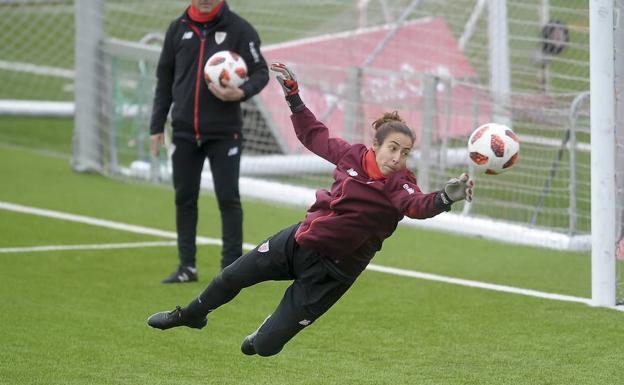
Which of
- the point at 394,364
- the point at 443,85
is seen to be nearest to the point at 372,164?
the point at 394,364

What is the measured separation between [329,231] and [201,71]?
2958mm

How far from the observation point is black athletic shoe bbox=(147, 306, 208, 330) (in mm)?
6230

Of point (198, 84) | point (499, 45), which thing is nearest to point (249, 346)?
point (198, 84)

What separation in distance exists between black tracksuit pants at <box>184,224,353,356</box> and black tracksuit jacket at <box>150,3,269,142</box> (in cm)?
255

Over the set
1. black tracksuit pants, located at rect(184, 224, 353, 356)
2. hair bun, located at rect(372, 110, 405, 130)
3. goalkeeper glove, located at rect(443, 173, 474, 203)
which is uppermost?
hair bun, located at rect(372, 110, 405, 130)

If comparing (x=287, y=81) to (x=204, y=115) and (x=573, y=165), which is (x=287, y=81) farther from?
(x=573, y=165)

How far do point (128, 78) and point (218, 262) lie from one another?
167 inches

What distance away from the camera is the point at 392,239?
10.4 m

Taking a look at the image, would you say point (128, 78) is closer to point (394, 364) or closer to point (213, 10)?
point (213, 10)

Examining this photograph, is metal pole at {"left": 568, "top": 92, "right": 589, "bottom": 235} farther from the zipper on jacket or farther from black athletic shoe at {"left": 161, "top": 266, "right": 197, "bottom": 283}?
black athletic shoe at {"left": 161, "top": 266, "right": 197, "bottom": 283}

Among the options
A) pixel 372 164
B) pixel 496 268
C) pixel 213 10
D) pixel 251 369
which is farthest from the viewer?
pixel 496 268

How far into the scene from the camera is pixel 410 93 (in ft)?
39.5

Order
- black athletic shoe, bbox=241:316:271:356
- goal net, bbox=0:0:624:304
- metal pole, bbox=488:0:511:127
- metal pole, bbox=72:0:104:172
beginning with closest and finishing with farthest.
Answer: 1. black athletic shoe, bbox=241:316:271:356
2. goal net, bbox=0:0:624:304
3. metal pole, bbox=488:0:511:127
4. metal pole, bbox=72:0:104:172

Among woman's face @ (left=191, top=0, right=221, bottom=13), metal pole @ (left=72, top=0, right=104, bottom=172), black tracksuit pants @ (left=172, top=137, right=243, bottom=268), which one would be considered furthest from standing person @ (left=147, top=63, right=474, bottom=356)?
metal pole @ (left=72, top=0, right=104, bottom=172)
